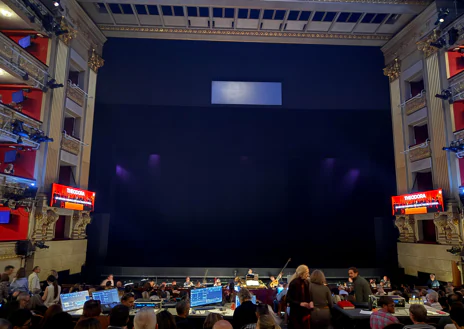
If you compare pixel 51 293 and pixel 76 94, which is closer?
pixel 51 293

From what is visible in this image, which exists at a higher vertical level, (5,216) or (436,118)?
(436,118)

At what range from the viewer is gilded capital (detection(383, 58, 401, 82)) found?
15.4m

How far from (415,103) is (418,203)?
4.47m

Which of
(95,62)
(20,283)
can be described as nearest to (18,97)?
(95,62)

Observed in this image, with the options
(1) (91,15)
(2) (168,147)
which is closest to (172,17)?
(1) (91,15)

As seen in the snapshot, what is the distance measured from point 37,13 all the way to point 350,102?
1329 cm

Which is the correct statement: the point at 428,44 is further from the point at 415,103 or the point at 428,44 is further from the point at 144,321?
the point at 144,321

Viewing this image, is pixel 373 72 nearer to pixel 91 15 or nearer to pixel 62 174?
pixel 91 15

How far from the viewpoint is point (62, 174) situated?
13.8 metres

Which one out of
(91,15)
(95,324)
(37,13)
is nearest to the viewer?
(95,324)

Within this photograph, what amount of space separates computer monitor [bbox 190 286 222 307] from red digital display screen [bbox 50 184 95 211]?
8365 millimetres

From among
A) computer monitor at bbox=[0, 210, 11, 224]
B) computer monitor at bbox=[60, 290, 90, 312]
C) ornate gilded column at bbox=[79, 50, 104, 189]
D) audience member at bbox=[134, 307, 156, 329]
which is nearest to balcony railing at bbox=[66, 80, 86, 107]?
ornate gilded column at bbox=[79, 50, 104, 189]

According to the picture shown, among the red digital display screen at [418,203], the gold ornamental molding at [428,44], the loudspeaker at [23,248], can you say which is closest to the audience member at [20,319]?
the loudspeaker at [23,248]

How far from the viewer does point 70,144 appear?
43.6 feet
